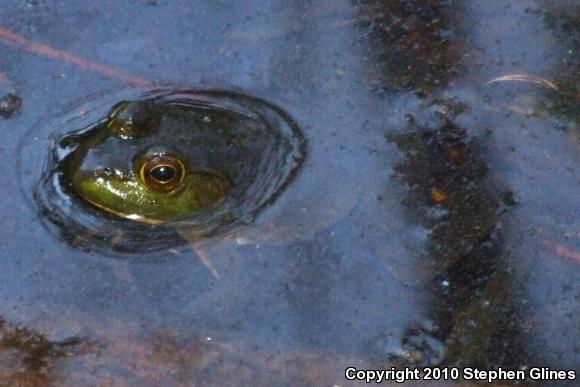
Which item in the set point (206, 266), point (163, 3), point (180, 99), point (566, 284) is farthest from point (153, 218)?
point (566, 284)

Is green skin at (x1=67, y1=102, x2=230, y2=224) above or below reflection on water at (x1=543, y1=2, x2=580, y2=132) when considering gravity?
below

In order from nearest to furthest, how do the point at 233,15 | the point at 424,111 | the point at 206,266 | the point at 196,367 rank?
the point at 196,367
the point at 206,266
the point at 424,111
the point at 233,15

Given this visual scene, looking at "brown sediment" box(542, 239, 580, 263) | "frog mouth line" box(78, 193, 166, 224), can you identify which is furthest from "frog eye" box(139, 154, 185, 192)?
"brown sediment" box(542, 239, 580, 263)

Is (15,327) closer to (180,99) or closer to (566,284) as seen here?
(180,99)

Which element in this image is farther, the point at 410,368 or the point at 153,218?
the point at 153,218

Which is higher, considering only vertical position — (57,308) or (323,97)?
(323,97)

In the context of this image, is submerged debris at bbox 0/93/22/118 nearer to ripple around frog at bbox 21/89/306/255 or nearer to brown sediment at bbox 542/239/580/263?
ripple around frog at bbox 21/89/306/255

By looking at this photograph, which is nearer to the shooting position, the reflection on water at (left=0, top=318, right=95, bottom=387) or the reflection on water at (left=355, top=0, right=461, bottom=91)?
the reflection on water at (left=0, top=318, right=95, bottom=387)
